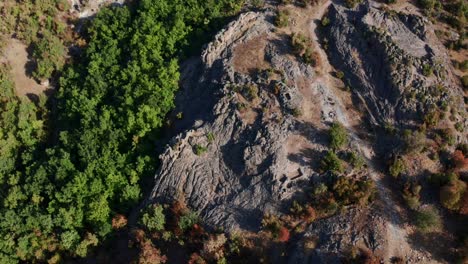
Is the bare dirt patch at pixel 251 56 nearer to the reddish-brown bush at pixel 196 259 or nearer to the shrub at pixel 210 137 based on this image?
the shrub at pixel 210 137

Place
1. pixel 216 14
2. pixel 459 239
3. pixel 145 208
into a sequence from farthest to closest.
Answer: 1. pixel 216 14
2. pixel 145 208
3. pixel 459 239

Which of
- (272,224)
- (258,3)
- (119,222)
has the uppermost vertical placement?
(258,3)

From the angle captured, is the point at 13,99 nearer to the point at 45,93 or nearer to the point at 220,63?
the point at 45,93

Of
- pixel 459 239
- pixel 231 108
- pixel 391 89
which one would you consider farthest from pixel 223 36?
pixel 459 239

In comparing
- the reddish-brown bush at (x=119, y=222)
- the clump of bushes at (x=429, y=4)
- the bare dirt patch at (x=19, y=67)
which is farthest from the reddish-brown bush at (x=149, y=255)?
the clump of bushes at (x=429, y=4)

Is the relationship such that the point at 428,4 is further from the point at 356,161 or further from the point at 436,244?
the point at 436,244

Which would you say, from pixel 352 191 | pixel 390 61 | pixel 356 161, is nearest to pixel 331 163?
pixel 356 161

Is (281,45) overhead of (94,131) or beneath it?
overhead
